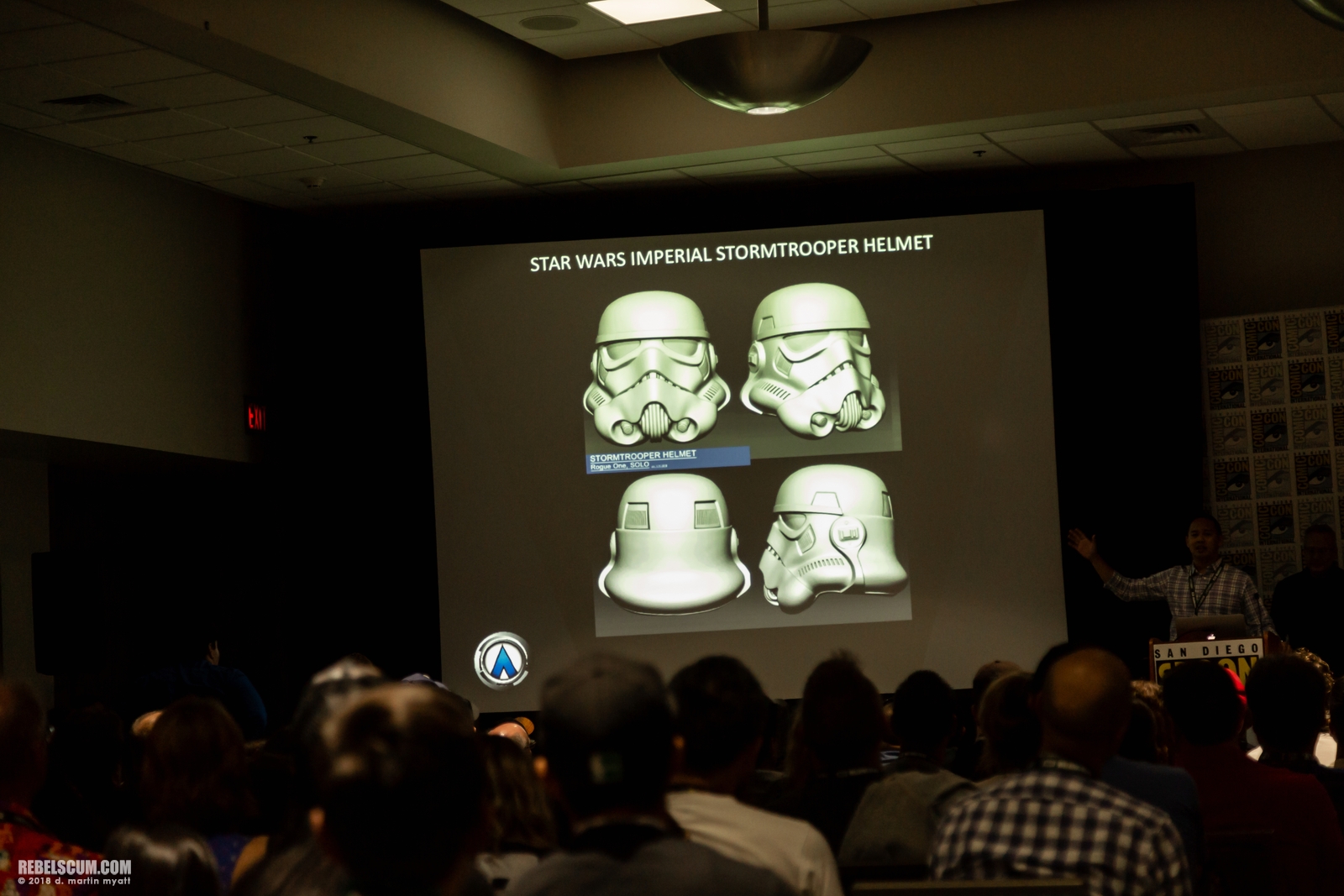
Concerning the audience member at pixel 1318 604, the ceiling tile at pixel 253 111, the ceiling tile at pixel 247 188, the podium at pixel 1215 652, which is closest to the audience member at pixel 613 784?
the podium at pixel 1215 652

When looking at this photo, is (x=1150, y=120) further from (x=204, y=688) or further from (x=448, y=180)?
(x=204, y=688)

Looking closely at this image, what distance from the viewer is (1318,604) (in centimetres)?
773

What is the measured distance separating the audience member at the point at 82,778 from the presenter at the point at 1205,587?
511 cm

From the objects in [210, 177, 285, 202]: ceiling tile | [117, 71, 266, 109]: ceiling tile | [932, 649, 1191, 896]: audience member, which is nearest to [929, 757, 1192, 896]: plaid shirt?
[932, 649, 1191, 896]: audience member

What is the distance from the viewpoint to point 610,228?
8.38 meters

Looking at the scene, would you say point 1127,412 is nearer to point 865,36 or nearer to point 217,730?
point 865,36

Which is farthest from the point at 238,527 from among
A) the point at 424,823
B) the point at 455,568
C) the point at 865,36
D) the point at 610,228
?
the point at 424,823

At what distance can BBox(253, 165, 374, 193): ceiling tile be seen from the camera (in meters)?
8.06

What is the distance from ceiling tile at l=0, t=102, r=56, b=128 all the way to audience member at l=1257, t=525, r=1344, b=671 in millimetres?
6323

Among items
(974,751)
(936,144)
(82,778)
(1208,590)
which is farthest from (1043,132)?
(82,778)

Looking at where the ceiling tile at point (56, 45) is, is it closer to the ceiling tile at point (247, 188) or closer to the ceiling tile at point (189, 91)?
the ceiling tile at point (189, 91)

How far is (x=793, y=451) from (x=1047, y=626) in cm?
160

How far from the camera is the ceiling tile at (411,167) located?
25.9ft

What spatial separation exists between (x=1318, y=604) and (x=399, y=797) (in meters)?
7.18
